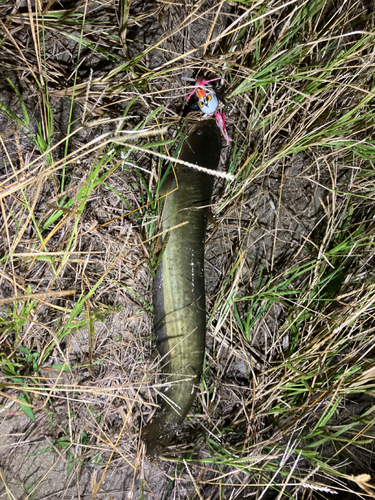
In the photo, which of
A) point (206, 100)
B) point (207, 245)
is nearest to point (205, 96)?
point (206, 100)

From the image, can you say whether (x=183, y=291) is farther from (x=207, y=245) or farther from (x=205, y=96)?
(x=205, y=96)

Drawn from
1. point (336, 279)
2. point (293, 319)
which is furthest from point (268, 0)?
point (293, 319)

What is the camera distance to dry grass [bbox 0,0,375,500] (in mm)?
1887

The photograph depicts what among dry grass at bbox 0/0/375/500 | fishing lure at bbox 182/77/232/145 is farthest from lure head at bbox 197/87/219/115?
dry grass at bbox 0/0/375/500

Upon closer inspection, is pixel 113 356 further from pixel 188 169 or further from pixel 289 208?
pixel 289 208

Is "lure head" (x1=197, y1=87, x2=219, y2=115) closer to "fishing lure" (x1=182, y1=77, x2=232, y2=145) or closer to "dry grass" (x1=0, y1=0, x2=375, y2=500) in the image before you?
"fishing lure" (x1=182, y1=77, x2=232, y2=145)

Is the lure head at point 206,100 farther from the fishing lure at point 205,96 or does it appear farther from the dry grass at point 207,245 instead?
the dry grass at point 207,245

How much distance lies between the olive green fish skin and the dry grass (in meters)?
0.12

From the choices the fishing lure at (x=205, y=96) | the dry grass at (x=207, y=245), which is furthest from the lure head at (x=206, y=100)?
the dry grass at (x=207, y=245)

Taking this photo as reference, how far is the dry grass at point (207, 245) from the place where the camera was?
6.19 feet

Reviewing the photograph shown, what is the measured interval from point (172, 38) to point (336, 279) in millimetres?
1969

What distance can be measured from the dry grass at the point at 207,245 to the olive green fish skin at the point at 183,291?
12 centimetres

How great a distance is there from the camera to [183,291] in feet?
6.64

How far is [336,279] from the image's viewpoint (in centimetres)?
232
